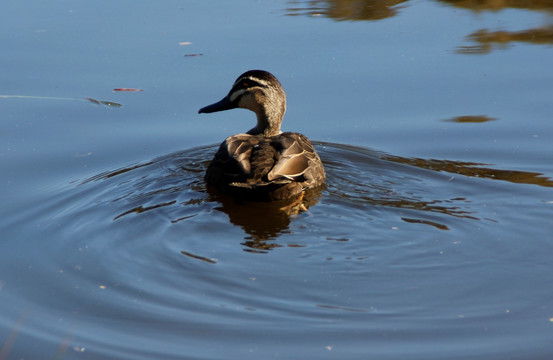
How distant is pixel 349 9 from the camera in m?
13.0

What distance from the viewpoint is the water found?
538 centimetres

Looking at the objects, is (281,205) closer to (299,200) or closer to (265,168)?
(299,200)

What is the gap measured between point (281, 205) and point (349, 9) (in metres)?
6.06

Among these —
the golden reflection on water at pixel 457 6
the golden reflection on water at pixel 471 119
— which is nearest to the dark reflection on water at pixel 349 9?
the golden reflection on water at pixel 457 6

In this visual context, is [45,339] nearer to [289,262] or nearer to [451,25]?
[289,262]

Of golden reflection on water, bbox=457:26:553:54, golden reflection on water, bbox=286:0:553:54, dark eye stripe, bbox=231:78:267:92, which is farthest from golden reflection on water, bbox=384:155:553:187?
golden reflection on water, bbox=286:0:553:54

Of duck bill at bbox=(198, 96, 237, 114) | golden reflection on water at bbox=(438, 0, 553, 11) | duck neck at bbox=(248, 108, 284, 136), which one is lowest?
duck neck at bbox=(248, 108, 284, 136)

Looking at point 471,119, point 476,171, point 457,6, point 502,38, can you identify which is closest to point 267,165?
point 476,171

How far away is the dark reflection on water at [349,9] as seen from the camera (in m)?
12.6

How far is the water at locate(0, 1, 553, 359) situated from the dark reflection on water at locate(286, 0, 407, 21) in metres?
0.07

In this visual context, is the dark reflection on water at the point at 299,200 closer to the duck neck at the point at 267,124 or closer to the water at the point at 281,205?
the water at the point at 281,205

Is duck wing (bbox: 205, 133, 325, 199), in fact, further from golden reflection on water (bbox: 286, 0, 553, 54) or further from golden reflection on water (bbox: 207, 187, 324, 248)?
golden reflection on water (bbox: 286, 0, 553, 54)

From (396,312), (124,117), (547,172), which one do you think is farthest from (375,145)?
(396,312)

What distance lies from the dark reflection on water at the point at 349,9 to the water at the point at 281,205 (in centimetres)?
7
